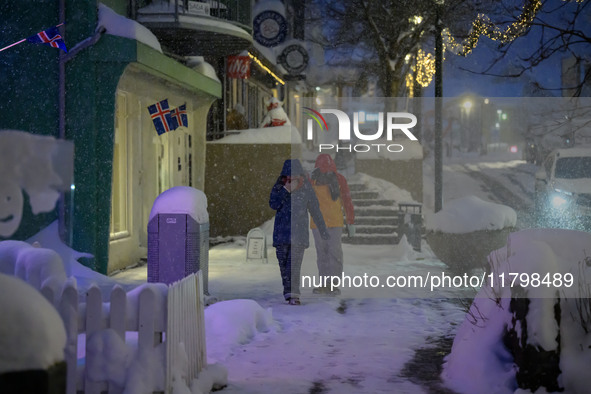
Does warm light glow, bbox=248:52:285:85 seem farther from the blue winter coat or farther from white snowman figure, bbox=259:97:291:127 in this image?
the blue winter coat

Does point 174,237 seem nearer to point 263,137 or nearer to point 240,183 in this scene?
point 240,183

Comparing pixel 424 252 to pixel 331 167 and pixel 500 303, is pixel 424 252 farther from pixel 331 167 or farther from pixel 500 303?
pixel 500 303

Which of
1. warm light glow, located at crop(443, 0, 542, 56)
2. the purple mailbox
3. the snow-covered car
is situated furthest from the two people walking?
the snow-covered car

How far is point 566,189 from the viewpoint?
20.0 m

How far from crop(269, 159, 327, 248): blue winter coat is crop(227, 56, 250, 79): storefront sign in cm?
1352

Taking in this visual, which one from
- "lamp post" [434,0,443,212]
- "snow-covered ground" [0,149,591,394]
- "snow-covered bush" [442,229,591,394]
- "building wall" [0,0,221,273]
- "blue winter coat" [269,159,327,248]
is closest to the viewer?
"snow-covered bush" [442,229,591,394]

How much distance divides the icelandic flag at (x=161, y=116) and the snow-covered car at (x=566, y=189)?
32.2 feet

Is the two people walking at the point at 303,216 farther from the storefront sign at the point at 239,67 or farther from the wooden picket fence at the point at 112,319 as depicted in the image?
the storefront sign at the point at 239,67

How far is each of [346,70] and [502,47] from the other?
31176mm

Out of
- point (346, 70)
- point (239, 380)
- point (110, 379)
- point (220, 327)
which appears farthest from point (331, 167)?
point (346, 70)

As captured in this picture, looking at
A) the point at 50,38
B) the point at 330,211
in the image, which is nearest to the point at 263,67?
the point at 50,38

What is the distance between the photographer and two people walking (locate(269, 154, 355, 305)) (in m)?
10.3

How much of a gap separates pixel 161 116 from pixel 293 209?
641 centimetres

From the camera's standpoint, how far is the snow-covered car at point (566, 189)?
743 inches
